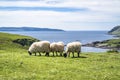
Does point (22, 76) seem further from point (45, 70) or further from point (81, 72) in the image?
point (81, 72)

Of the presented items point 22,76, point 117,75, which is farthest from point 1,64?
point 117,75

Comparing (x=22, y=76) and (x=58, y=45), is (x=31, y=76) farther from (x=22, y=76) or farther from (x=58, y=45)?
(x=58, y=45)

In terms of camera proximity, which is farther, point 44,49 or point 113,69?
point 44,49

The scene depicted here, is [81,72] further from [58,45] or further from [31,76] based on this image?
[58,45]

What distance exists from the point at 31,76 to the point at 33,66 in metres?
5.55

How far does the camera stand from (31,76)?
2328 centimetres

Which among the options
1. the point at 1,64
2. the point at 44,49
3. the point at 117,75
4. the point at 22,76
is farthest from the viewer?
the point at 44,49

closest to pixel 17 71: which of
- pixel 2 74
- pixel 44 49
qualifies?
pixel 2 74

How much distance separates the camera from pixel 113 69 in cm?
2970

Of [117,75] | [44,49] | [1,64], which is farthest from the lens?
[44,49]

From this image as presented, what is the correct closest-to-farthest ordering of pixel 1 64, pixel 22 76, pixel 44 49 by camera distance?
pixel 22 76, pixel 1 64, pixel 44 49

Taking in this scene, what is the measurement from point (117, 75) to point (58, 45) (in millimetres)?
22013

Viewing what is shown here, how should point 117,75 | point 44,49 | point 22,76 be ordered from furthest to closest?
1. point 44,49
2. point 117,75
3. point 22,76

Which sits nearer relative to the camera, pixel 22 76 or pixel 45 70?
pixel 22 76
